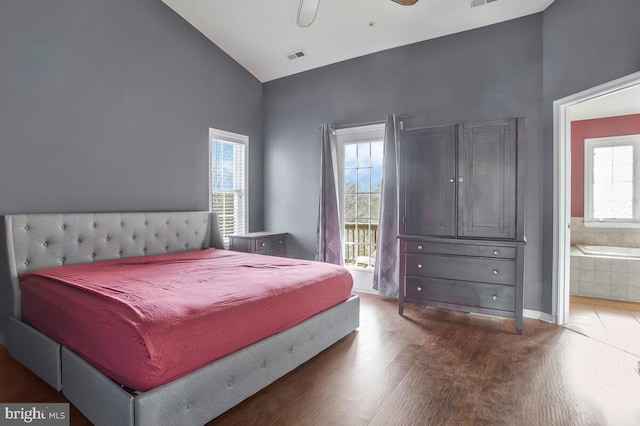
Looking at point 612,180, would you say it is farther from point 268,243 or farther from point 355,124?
point 268,243

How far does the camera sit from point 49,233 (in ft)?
9.15

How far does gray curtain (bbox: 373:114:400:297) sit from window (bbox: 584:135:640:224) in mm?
3281

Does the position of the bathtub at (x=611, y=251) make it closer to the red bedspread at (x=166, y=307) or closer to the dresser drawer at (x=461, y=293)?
the dresser drawer at (x=461, y=293)

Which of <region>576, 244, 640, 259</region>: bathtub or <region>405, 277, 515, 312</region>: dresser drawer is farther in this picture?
<region>576, 244, 640, 259</region>: bathtub

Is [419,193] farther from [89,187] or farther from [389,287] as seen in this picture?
[89,187]

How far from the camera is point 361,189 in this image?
4434 mm

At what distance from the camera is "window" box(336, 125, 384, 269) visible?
170 inches

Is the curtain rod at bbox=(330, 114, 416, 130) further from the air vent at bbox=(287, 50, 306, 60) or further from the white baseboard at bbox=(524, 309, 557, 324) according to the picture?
the white baseboard at bbox=(524, 309, 557, 324)

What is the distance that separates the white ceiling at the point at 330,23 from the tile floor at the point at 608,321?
306 centimetres

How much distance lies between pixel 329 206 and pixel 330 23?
7.07 ft

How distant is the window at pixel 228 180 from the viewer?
4477mm

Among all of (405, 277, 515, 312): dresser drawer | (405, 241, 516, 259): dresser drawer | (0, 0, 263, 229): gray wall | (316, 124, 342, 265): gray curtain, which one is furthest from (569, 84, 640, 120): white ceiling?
(0, 0, 263, 229): gray wall

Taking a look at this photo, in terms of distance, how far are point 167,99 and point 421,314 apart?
3.69 m

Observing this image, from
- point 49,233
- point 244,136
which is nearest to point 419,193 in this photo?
point 244,136
